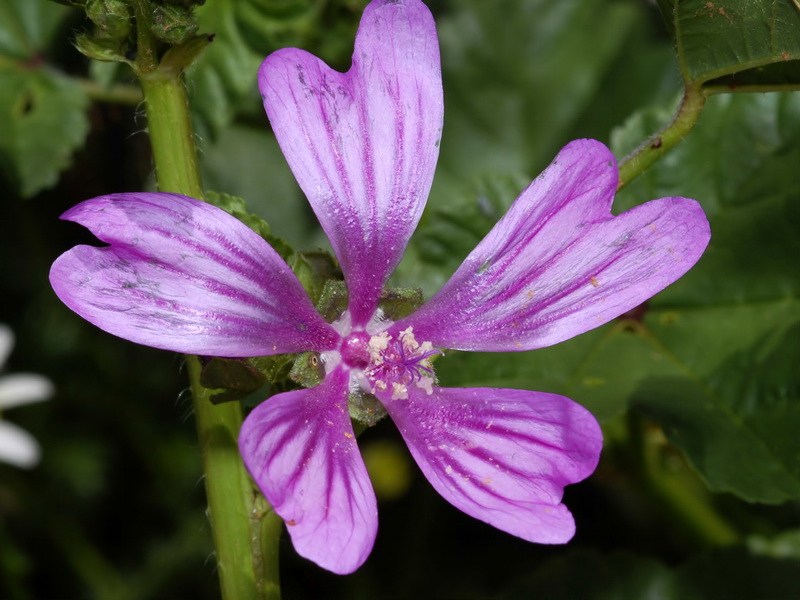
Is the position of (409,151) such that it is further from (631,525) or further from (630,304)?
(631,525)

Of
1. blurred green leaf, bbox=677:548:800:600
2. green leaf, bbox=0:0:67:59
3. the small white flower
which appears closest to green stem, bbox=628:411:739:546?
blurred green leaf, bbox=677:548:800:600

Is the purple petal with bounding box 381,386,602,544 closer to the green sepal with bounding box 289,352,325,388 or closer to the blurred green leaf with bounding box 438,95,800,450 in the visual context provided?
the green sepal with bounding box 289,352,325,388

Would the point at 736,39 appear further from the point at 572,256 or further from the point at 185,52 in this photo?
the point at 185,52

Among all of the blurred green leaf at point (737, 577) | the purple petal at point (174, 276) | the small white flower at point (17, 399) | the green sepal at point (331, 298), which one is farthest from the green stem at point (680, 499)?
the small white flower at point (17, 399)

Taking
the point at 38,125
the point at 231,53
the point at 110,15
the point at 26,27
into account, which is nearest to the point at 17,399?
the point at 38,125

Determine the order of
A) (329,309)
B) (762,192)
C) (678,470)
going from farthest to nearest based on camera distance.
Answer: (678,470), (762,192), (329,309)

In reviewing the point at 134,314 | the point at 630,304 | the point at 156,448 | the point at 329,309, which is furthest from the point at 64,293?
the point at 156,448

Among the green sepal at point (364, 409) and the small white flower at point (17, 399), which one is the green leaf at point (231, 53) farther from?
the green sepal at point (364, 409)
